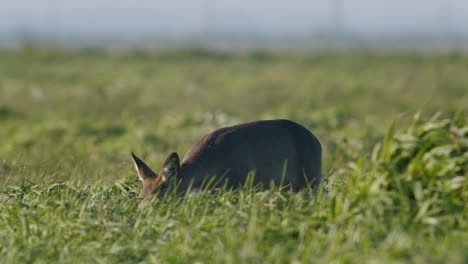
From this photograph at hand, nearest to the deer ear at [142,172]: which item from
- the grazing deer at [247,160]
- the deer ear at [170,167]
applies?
the grazing deer at [247,160]

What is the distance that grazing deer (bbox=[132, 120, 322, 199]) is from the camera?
7789mm

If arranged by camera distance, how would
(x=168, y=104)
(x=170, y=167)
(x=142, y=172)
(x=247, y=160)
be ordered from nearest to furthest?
(x=170, y=167) → (x=142, y=172) → (x=247, y=160) → (x=168, y=104)

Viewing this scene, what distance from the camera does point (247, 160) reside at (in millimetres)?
8203

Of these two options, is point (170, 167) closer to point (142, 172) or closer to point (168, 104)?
point (142, 172)

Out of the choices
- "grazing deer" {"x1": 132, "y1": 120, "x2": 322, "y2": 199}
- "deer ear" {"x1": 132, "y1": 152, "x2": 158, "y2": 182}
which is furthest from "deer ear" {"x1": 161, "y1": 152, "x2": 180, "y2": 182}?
"deer ear" {"x1": 132, "y1": 152, "x2": 158, "y2": 182}

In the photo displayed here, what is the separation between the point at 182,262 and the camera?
602 centimetres

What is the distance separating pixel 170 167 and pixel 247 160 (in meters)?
0.91

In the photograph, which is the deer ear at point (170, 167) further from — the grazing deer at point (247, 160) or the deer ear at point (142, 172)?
the deer ear at point (142, 172)

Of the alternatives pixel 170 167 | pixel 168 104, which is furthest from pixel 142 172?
pixel 168 104

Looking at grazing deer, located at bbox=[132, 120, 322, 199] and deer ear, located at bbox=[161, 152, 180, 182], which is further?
grazing deer, located at bbox=[132, 120, 322, 199]

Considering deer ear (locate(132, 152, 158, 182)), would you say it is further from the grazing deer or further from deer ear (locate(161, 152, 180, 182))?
deer ear (locate(161, 152, 180, 182))

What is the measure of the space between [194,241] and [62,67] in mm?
33802

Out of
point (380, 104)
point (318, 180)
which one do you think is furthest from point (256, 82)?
point (318, 180)

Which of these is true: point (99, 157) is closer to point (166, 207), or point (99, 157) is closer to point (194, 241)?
point (166, 207)
